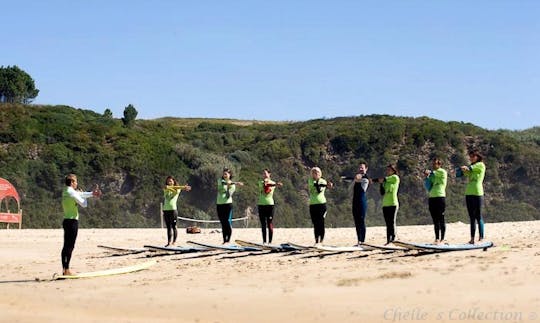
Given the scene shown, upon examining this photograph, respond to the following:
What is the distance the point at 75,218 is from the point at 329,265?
3.64 metres

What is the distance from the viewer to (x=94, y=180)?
4041 cm

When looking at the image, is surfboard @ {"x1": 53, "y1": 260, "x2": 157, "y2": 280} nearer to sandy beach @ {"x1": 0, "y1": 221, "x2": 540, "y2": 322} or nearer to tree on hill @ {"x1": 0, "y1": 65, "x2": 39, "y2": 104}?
sandy beach @ {"x1": 0, "y1": 221, "x2": 540, "y2": 322}

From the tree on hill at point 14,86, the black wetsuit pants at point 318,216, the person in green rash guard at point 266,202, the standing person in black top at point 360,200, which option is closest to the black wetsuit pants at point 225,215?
the person in green rash guard at point 266,202

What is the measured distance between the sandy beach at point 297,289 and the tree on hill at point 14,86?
38.6 meters

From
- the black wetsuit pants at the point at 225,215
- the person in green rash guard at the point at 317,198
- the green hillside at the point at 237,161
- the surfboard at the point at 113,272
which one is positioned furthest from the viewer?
the green hillside at the point at 237,161

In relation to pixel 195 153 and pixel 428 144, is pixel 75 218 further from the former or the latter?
pixel 428 144

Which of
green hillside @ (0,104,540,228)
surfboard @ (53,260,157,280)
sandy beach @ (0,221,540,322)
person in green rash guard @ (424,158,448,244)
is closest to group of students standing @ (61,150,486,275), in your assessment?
person in green rash guard @ (424,158,448,244)

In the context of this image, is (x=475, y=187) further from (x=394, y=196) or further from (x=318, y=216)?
(x=318, y=216)

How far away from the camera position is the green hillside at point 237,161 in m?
37.9

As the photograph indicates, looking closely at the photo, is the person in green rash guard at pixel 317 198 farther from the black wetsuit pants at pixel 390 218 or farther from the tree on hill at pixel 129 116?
the tree on hill at pixel 129 116

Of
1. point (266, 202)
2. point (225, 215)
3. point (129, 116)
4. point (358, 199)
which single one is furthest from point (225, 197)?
point (129, 116)

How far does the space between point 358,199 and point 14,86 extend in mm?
41305

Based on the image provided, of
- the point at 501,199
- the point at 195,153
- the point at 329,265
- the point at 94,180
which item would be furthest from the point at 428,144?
the point at 329,265

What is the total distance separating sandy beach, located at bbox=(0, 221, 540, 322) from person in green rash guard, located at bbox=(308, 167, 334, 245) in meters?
0.73
